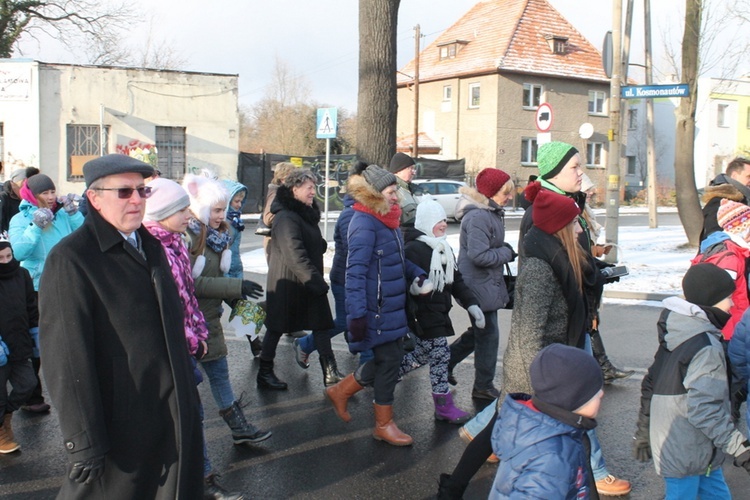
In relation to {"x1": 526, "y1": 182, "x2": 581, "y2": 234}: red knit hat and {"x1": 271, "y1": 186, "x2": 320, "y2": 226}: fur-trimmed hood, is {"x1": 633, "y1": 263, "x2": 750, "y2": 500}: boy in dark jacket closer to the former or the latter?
{"x1": 526, "y1": 182, "x2": 581, "y2": 234}: red knit hat

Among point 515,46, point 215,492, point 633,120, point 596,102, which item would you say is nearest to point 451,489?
point 215,492

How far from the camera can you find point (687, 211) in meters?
15.4

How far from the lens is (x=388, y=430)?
498 centimetres

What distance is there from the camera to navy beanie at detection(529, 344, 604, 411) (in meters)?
2.62

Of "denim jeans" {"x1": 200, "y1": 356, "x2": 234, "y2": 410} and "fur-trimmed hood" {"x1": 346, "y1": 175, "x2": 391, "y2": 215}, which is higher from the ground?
"fur-trimmed hood" {"x1": 346, "y1": 175, "x2": 391, "y2": 215}

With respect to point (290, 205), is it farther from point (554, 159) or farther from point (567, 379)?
A: point (567, 379)

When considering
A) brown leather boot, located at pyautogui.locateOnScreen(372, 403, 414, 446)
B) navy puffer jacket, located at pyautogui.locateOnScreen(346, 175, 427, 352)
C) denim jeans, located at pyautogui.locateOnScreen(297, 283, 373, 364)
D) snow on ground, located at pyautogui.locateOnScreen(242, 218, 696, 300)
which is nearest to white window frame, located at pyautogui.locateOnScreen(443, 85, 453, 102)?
snow on ground, located at pyautogui.locateOnScreen(242, 218, 696, 300)

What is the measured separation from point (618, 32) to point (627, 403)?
29.2ft

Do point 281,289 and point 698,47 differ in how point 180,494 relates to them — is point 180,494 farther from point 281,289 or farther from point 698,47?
point 698,47

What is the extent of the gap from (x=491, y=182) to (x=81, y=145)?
2327 centimetres

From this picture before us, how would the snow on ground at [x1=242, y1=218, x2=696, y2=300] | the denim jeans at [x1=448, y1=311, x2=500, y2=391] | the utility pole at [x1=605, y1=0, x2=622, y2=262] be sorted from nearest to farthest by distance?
1. the denim jeans at [x1=448, y1=311, x2=500, y2=391]
2. the snow on ground at [x1=242, y1=218, x2=696, y2=300]
3. the utility pole at [x1=605, y1=0, x2=622, y2=262]

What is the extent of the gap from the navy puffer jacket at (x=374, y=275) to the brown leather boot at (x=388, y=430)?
460mm

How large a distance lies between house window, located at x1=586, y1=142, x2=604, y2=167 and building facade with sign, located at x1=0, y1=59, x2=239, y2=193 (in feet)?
76.8

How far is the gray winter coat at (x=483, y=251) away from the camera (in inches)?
222
